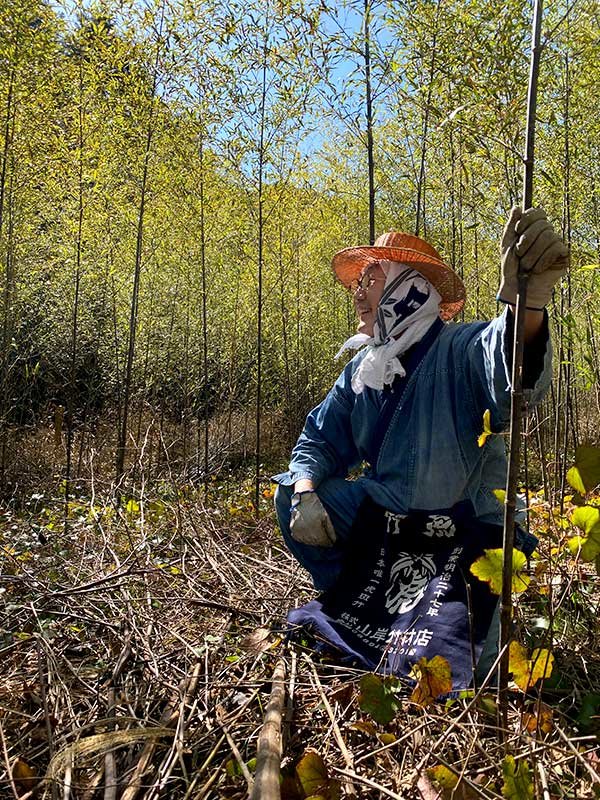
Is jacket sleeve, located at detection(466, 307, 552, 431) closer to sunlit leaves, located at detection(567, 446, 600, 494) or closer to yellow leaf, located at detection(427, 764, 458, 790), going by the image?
sunlit leaves, located at detection(567, 446, 600, 494)

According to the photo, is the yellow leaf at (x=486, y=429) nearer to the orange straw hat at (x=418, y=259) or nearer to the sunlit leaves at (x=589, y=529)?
the sunlit leaves at (x=589, y=529)

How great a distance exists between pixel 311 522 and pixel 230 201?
4982 millimetres

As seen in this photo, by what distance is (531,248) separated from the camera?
118 centimetres

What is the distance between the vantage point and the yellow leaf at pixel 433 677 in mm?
1378

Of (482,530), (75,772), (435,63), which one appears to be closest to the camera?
(75,772)

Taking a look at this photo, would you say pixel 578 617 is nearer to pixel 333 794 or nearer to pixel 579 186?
pixel 333 794

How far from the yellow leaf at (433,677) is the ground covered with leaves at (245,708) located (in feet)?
0.04

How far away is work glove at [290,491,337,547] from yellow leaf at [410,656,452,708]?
761 mm

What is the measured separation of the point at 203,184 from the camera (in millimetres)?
Answer: 5945

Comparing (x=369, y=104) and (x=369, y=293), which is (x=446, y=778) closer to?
(x=369, y=293)

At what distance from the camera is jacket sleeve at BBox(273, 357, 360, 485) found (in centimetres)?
235

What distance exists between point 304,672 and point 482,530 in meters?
0.63

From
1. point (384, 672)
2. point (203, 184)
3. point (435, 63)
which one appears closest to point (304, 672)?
point (384, 672)

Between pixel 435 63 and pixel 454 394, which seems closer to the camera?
pixel 454 394
